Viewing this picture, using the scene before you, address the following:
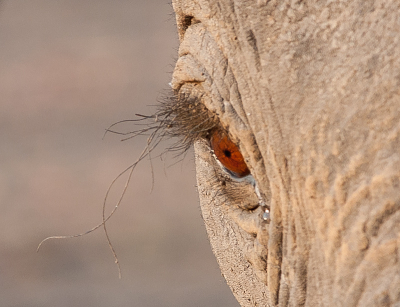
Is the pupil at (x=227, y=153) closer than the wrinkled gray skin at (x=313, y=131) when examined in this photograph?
No

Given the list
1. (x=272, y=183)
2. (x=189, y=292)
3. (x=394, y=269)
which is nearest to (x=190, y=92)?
(x=272, y=183)

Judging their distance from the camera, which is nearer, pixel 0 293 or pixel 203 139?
pixel 203 139

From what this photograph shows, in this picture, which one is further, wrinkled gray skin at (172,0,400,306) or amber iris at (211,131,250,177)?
amber iris at (211,131,250,177)

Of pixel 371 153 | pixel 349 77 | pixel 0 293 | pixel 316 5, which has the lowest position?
pixel 371 153

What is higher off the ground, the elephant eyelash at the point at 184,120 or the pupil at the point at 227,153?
the elephant eyelash at the point at 184,120

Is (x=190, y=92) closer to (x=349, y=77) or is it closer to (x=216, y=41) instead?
(x=216, y=41)
